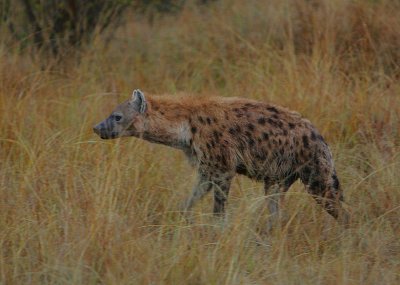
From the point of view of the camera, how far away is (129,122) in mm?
5289

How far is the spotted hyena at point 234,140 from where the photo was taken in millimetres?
5086

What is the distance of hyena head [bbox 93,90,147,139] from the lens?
5.28 m

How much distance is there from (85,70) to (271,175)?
2629mm

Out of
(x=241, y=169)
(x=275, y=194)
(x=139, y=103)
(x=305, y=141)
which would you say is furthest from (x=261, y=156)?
(x=139, y=103)

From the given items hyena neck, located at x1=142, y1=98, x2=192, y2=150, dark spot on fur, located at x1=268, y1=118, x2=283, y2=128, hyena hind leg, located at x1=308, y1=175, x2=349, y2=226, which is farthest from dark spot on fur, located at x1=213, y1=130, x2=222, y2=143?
hyena hind leg, located at x1=308, y1=175, x2=349, y2=226

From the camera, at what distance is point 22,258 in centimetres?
426

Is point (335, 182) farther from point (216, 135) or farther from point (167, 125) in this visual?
point (167, 125)

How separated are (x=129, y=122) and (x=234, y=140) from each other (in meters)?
0.63

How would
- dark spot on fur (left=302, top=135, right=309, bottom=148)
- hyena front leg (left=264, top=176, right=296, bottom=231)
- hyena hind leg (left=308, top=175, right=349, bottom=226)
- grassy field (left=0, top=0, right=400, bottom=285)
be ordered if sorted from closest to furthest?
grassy field (left=0, top=0, right=400, bottom=285) < hyena front leg (left=264, top=176, right=296, bottom=231) < hyena hind leg (left=308, top=175, right=349, bottom=226) < dark spot on fur (left=302, top=135, right=309, bottom=148)

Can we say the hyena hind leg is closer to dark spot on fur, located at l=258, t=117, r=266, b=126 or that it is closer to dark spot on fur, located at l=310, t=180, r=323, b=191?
dark spot on fur, located at l=310, t=180, r=323, b=191

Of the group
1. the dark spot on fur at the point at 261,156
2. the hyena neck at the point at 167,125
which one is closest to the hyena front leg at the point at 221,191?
the dark spot on fur at the point at 261,156

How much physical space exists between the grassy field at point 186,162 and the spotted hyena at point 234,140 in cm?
12

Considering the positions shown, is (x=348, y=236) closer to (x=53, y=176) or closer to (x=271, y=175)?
(x=271, y=175)

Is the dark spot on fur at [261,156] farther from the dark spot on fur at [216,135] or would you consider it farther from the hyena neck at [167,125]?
the hyena neck at [167,125]
